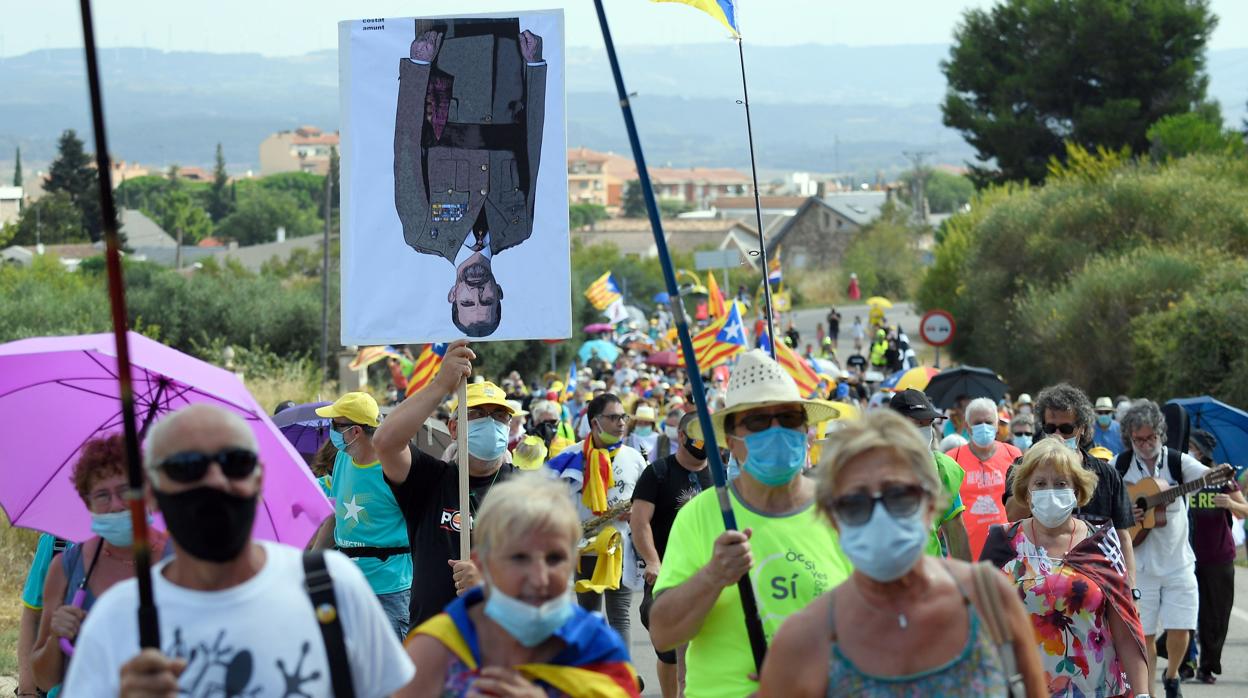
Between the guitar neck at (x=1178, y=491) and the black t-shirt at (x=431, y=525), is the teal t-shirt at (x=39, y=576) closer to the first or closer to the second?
the black t-shirt at (x=431, y=525)

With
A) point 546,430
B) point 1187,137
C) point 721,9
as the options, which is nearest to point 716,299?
point 546,430

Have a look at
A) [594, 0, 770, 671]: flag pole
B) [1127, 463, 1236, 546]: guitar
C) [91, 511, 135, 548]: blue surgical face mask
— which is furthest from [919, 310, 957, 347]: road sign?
[91, 511, 135, 548]: blue surgical face mask

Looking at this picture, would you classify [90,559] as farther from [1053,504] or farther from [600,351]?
[600,351]

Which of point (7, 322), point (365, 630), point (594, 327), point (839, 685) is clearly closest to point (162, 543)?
point (365, 630)

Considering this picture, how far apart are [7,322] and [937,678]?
38156 millimetres

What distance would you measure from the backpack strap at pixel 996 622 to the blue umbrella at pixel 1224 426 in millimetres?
9455

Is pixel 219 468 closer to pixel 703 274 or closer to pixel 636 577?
pixel 636 577

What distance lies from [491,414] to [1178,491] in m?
4.17

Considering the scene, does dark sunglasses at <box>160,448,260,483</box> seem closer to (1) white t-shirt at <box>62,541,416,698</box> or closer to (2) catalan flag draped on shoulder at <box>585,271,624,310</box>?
(1) white t-shirt at <box>62,541,416,698</box>

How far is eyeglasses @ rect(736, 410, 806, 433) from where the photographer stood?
199 inches

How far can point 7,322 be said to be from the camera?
38.9 m

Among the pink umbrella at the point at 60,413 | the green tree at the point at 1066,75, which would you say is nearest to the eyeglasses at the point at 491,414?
the pink umbrella at the point at 60,413

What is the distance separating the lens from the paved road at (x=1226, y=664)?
10664 millimetres

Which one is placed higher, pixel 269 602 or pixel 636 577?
pixel 269 602
